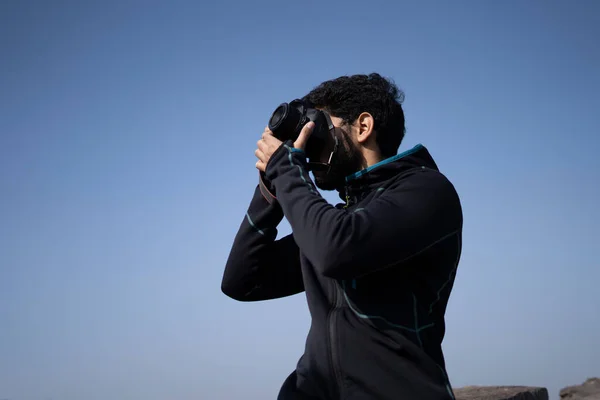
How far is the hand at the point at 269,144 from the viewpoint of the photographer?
226cm

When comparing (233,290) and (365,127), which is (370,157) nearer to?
(365,127)

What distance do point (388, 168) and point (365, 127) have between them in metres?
0.29

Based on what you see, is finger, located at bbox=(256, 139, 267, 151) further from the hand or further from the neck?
the neck

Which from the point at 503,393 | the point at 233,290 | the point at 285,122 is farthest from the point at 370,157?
the point at 503,393

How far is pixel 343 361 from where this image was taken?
1879 millimetres

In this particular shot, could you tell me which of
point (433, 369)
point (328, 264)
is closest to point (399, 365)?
point (433, 369)

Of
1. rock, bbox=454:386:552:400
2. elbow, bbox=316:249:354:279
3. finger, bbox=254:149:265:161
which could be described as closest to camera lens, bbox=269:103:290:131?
finger, bbox=254:149:265:161

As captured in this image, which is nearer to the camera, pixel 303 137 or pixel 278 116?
pixel 303 137

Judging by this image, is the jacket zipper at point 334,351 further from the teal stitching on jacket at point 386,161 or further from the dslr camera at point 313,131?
the dslr camera at point 313,131

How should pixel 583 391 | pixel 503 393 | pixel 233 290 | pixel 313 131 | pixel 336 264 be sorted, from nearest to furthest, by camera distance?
pixel 336 264, pixel 313 131, pixel 233 290, pixel 503 393, pixel 583 391

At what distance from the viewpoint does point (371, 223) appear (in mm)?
1916

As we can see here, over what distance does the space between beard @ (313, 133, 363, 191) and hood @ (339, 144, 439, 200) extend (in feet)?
0.18

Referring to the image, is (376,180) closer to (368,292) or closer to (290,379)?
(368,292)

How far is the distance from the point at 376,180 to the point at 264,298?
2.56 feet
